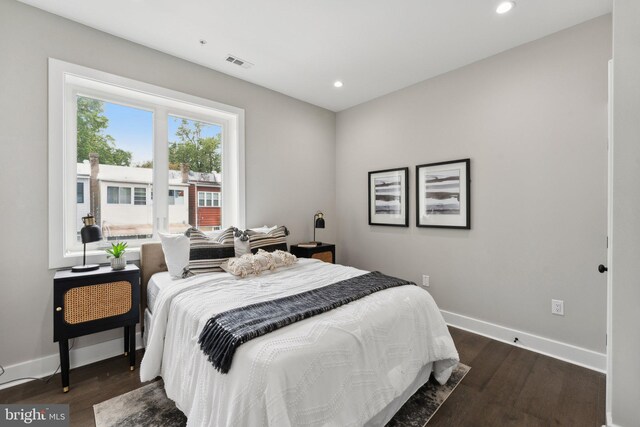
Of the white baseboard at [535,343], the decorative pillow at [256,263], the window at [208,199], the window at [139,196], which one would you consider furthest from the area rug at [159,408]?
the window at [208,199]

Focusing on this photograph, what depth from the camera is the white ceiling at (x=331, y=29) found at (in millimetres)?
2152

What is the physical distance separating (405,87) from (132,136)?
312cm

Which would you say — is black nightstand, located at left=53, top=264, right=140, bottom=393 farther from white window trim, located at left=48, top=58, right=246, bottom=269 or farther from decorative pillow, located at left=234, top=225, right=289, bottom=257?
decorative pillow, located at left=234, top=225, right=289, bottom=257

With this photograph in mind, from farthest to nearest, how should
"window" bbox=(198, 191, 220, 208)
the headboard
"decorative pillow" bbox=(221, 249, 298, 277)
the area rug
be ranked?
1. "window" bbox=(198, 191, 220, 208)
2. the headboard
3. "decorative pillow" bbox=(221, 249, 298, 277)
4. the area rug

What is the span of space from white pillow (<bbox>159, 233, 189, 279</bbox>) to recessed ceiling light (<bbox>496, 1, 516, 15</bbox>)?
3.17m

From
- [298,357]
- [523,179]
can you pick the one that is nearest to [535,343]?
[523,179]

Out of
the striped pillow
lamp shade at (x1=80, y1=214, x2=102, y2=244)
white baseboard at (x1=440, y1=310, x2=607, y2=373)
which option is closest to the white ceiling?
lamp shade at (x1=80, y1=214, x2=102, y2=244)

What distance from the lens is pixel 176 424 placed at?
1.68m

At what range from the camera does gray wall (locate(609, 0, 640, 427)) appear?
132 centimetres

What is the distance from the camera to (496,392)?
1983mm

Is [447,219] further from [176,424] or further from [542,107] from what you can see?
[176,424]

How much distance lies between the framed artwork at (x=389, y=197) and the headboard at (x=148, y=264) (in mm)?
2580

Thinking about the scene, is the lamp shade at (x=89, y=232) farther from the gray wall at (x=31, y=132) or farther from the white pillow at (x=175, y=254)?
the white pillow at (x=175, y=254)

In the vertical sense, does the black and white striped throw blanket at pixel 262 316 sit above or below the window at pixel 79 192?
below
